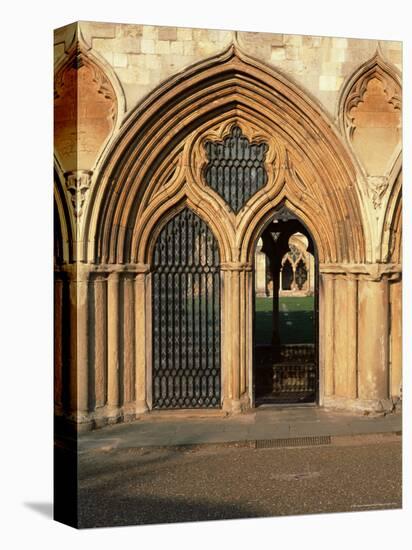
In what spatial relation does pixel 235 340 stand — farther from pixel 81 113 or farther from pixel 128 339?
pixel 81 113

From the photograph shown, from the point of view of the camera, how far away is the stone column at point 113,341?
403 inches

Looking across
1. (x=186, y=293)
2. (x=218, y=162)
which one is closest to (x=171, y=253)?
(x=186, y=293)

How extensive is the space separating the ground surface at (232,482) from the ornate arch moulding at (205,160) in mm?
2107

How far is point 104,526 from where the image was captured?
9.61m

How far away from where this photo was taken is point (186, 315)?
1072cm

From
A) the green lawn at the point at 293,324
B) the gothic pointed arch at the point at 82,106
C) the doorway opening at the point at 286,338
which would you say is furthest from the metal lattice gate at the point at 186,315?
the green lawn at the point at 293,324

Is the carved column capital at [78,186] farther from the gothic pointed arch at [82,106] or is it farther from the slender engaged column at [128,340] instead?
the slender engaged column at [128,340]

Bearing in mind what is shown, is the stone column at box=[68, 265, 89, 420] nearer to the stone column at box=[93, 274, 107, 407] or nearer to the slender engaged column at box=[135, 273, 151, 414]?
the stone column at box=[93, 274, 107, 407]

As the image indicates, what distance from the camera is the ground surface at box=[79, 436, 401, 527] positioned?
968cm

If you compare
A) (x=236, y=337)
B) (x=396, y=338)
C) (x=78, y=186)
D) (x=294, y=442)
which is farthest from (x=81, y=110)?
(x=396, y=338)

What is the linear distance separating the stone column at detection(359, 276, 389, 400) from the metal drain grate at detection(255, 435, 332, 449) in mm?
730

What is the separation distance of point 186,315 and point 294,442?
176 centimetres

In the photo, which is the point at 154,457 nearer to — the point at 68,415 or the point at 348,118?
the point at 68,415

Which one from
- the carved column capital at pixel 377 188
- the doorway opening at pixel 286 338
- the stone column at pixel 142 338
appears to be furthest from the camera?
the doorway opening at pixel 286 338
